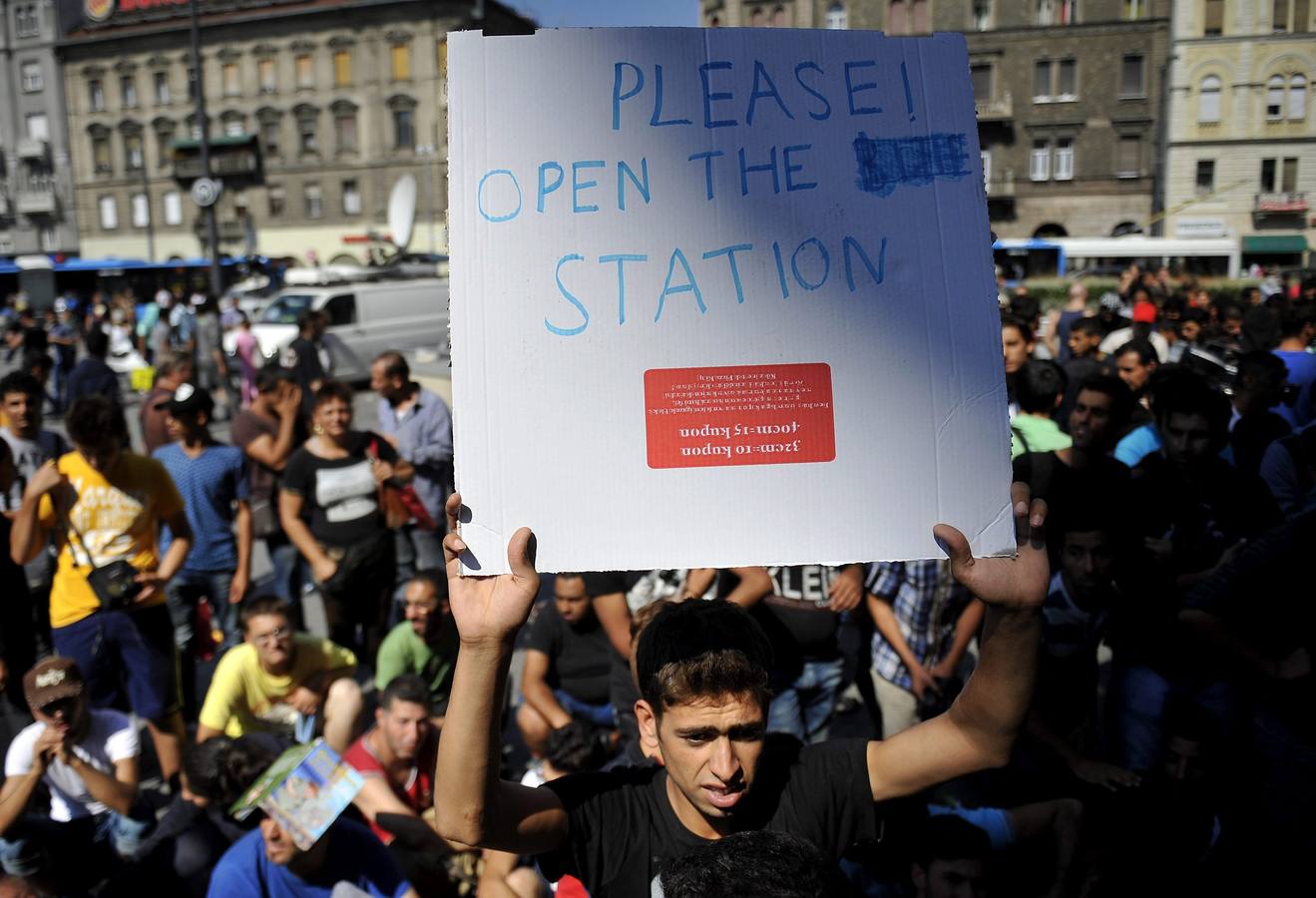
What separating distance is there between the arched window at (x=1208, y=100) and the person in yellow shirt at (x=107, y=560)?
4307 cm

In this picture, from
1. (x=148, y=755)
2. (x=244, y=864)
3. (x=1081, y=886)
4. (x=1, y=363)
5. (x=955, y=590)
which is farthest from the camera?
(x=1, y=363)

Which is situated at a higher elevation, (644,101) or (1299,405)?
(644,101)

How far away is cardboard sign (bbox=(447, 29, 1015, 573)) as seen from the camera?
4.75 feet

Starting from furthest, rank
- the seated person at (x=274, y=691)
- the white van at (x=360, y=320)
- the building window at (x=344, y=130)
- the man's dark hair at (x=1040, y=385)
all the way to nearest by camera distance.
Result: the building window at (x=344, y=130), the white van at (x=360, y=320), the man's dark hair at (x=1040, y=385), the seated person at (x=274, y=691)

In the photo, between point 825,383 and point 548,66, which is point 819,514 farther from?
point 548,66

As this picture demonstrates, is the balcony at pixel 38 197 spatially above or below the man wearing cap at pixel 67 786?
above

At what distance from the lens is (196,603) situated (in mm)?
5012

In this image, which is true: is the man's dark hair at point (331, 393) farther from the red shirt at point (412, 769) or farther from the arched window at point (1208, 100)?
the arched window at point (1208, 100)

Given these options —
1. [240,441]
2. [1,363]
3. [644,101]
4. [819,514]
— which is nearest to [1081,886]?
[819,514]

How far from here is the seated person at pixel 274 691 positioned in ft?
13.2

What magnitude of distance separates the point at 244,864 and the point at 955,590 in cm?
258

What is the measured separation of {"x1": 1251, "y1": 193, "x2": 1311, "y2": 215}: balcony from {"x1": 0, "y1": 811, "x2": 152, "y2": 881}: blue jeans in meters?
43.7

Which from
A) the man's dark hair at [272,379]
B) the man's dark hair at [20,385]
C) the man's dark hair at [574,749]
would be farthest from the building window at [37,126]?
the man's dark hair at [574,749]

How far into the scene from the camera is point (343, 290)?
16.8 m
